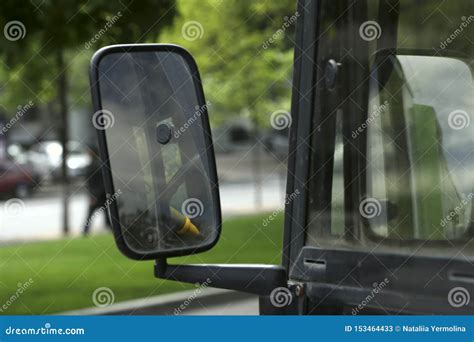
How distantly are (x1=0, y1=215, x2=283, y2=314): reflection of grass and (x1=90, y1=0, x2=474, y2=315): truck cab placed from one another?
21.5 ft

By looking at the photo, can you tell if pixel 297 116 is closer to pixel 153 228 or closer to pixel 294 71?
pixel 294 71

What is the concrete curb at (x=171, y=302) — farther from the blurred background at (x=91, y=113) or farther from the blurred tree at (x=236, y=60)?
the blurred tree at (x=236, y=60)

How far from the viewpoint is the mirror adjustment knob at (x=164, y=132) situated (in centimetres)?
216

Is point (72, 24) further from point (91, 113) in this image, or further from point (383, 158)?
point (383, 158)

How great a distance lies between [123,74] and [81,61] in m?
26.5

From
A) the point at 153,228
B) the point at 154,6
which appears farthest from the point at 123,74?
the point at 154,6

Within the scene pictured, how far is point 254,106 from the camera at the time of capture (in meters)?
24.3

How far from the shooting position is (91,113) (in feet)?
15.1

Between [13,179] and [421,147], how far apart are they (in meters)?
30.8

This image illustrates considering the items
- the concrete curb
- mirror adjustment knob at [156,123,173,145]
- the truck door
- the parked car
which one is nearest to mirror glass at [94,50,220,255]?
mirror adjustment knob at [156,123,173,145]

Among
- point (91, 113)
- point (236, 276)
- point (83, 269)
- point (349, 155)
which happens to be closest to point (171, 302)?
point (83, 269)

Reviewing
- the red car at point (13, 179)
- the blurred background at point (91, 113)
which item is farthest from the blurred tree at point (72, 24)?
the red car at point (13, 179)

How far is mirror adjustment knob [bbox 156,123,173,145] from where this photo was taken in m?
2.16

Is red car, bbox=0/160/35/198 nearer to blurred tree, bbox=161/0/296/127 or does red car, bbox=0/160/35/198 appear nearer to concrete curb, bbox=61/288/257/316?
blurred tree, bbox=161/0/296/127
